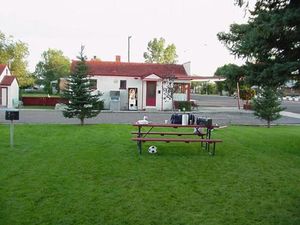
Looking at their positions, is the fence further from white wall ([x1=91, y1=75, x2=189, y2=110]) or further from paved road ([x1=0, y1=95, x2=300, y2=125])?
paved road ([x1=0, y1=95, x2=300, y2=125])

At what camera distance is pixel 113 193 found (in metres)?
6.94

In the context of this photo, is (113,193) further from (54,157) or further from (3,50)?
(3,50)

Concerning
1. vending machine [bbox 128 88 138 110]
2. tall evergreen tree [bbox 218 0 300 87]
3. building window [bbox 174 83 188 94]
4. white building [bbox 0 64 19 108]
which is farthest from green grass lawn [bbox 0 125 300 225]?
white building [bbox 0 64 19 108]

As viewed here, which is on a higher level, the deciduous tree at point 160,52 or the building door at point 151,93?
the deciduous tree at point 160,52

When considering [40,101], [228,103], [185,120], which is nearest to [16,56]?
[40,101]

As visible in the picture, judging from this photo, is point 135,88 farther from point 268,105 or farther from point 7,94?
point 268,105

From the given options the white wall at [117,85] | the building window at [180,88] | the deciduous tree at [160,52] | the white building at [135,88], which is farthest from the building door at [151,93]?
the deciduous tree at [160,52]

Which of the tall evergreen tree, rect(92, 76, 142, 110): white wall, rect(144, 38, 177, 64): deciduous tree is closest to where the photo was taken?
the tall evergreen tree

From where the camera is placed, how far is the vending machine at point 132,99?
34781 mm

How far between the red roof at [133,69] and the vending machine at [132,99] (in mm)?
1454

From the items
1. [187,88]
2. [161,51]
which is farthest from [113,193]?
[161,51]

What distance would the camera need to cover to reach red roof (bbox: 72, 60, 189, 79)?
3538 centimetres

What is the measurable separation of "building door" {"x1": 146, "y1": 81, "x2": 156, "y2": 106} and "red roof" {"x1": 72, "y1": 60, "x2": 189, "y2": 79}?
38.8 inches

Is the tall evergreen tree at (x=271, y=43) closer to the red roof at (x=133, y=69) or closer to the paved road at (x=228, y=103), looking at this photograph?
the red roof at (x=133, y=69)
